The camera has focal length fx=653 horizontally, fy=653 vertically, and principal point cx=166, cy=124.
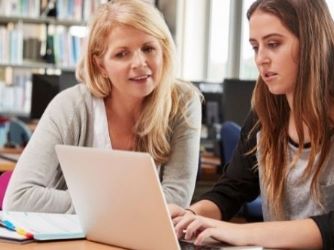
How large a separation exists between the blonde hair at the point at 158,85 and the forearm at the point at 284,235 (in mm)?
656

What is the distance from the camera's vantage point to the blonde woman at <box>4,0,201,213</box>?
1915 mm

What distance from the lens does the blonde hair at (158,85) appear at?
1.94 meters

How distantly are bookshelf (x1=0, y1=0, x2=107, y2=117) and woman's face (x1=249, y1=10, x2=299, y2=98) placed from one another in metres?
4.21

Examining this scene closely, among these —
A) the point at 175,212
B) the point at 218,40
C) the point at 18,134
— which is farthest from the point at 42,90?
the point at 175,212

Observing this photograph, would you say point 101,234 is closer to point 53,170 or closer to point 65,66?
point 53,170

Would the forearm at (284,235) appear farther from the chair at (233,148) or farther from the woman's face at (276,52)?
the chair at (233,148)

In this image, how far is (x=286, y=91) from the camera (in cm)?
159

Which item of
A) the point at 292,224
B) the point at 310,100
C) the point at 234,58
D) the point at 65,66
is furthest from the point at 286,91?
the point at 65,66

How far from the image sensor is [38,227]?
1.45 m

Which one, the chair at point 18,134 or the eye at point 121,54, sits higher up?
the eye at point 121,54

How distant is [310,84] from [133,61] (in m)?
0.59

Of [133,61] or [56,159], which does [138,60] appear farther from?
[56,159]

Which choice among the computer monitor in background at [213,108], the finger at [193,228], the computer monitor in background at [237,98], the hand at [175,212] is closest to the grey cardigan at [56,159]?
the hand at [175,212]

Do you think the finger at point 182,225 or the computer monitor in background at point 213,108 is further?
the computer monitor in background at point 213,108
